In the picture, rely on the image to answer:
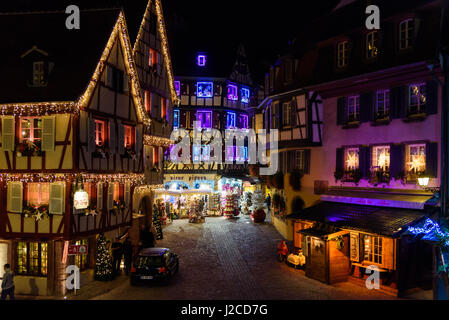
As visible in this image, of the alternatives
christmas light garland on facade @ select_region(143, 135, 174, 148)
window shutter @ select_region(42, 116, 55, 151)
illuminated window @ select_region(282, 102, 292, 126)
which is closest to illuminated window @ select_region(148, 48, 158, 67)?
christmas light garland on facade @ select_region(143, 135, 174, 148)

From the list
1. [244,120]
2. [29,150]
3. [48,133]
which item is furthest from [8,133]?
[244,120]

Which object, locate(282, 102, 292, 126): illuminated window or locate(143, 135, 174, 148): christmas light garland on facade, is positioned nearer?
locate(143, 135, 174, 148): christmas light garland on facade

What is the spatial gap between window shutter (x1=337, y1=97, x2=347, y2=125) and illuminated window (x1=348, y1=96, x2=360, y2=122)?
25 centimetres

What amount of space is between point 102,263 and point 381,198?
41.8 feet

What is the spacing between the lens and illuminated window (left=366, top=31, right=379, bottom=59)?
20000 millimetres

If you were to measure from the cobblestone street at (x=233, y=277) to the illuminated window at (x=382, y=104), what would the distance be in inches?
319

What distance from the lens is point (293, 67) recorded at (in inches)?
1019

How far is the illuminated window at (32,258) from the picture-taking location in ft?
55.4

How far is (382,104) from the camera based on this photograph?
19.7 m

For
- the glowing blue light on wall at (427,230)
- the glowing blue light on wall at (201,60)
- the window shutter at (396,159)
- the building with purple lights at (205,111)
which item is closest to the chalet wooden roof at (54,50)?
the window shutter at (396,159)

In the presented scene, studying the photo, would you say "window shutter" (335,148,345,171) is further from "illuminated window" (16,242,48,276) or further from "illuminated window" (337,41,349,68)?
"illuminated window" (16,242,48,276)

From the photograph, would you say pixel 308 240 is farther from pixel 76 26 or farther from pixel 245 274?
pixel 76 26

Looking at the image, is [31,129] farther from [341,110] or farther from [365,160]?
[365,160]
